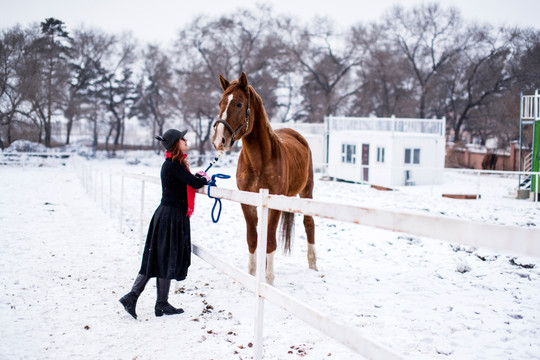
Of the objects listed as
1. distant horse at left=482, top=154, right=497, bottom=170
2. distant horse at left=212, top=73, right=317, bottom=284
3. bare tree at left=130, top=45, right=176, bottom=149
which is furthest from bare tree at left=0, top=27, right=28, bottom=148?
distant horse at left=482, top=154, right=497, bottom=170

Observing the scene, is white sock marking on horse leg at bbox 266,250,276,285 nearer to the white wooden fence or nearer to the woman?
the woman

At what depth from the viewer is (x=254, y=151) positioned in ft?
14.1

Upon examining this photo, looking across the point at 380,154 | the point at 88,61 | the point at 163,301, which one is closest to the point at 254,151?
the point at 163,301

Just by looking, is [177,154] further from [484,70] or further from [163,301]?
[484,70]

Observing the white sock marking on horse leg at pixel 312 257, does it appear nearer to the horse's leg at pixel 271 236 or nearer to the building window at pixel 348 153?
the horse's leg at pixel 271 236

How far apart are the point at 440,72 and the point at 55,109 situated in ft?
111

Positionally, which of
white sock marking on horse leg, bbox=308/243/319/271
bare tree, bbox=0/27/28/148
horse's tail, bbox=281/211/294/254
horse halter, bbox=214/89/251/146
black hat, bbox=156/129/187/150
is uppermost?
bare tree, bbox=0/27/28/148

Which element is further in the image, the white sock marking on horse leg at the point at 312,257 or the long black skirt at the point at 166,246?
the white sock marking on horse leg at the point at 312,257

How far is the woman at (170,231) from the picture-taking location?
11.8ft

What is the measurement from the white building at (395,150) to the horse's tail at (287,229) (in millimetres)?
14479

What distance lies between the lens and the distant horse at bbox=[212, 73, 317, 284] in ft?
12.6

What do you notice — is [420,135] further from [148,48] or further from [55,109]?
[148,48]

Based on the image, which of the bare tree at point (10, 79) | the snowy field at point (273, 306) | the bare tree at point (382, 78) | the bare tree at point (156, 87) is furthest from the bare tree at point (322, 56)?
the snowy field at point (273, 306)

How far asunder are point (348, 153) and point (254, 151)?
61.4ft
